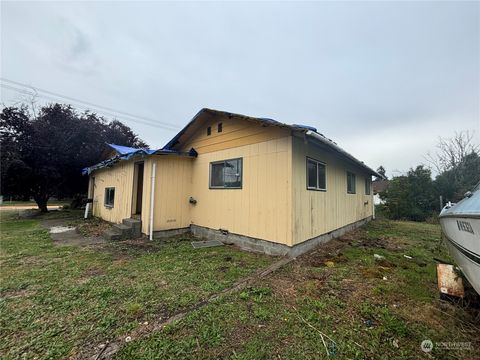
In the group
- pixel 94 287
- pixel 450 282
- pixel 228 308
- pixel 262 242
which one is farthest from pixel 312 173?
pixel 94 287

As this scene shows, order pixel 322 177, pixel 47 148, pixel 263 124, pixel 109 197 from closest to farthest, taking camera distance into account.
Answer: pixel 263 124
pixel 322 177
pixel 109 197
pixel 47 148

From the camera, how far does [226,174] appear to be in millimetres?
6273

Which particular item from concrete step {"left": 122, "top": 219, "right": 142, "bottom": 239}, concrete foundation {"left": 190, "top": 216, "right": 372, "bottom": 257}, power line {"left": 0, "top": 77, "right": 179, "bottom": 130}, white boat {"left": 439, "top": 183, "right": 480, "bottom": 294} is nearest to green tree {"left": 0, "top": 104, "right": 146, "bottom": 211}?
power line {"left": 0, "top": 77, "right": 179, "bottom": 130}

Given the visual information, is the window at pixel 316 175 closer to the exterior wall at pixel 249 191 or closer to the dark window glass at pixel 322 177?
the dark window glass at pixel 322 177

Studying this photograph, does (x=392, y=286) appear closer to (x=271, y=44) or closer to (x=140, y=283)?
(x=140, y=283)

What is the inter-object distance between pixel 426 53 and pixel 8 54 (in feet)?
59.0

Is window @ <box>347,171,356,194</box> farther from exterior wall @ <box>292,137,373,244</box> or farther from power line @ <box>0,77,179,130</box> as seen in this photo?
power line @ <box>0,77,179,130</box>

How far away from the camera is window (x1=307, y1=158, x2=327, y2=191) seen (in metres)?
5.37

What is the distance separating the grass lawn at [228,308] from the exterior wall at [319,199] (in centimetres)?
95

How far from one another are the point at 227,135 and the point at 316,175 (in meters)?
2.88

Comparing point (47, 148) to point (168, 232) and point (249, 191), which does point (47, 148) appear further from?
point (249, 191)

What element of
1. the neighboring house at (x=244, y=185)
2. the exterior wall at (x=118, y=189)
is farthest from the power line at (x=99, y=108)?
the neighboring house at (x=244, y=185)

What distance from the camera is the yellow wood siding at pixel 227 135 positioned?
5227 mm

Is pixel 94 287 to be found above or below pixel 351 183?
below
